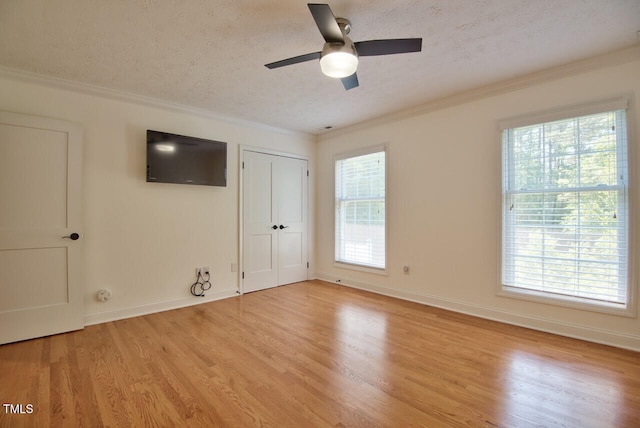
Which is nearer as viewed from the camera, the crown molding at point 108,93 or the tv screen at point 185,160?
the crown molding at point 108,93

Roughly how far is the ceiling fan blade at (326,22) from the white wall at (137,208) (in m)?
2.62

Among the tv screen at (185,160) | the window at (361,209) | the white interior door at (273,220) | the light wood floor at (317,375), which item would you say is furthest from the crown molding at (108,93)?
the light wood floor at (317,375)

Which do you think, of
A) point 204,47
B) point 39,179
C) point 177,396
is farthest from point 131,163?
point 177,396

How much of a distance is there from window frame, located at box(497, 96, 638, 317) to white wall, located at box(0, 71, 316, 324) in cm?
335

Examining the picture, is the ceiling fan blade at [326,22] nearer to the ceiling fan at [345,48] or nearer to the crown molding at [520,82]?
the ceiling fan at [345,48]

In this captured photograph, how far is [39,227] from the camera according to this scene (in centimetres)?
284

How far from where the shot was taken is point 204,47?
2477mm

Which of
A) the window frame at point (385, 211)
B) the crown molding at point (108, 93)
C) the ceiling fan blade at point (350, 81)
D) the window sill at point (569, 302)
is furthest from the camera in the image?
the window frame at point (385, 211)

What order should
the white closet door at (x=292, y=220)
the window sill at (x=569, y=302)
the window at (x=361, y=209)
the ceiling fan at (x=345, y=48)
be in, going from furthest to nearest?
the white closet door at (x=292, y=220), the window at (x=361, y=209), the window sill at (x=569, y=302), the ceiling fan at (x=345, y=48)

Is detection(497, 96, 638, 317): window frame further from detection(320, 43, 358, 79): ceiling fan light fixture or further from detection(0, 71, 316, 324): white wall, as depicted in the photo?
detection(0, 71, 316, 324): white wall

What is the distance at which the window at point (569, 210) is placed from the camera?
8.61ft

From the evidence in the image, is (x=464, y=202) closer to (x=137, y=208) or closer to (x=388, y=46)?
(x=388, y=46)

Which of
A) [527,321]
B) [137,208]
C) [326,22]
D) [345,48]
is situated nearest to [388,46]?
[345,48]

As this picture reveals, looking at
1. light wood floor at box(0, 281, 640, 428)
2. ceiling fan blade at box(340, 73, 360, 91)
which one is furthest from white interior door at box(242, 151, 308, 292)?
ceiling fan blade at box(340, 73, 360, 91)
